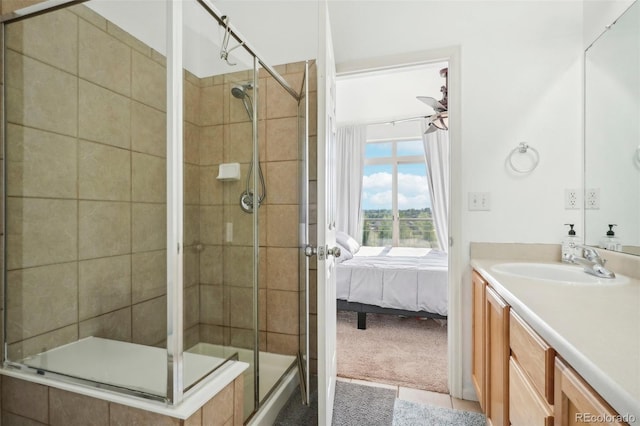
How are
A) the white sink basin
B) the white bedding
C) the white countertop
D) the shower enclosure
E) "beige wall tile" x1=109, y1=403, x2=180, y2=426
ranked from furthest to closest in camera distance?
the white bedding
the white sink basin
the shower enclosure
"beige wall tile" x1=109, y1=403, x2=180, y2=426
the white countertop

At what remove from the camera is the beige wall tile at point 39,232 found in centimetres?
123

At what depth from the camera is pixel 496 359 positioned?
1.28m

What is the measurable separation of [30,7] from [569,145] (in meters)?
2.69

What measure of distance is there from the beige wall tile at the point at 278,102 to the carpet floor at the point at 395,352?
6.06 feet

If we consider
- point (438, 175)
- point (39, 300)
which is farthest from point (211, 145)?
point (438, 175)

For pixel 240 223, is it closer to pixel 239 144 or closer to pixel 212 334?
pixel 239 144

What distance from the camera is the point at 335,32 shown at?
2025mm

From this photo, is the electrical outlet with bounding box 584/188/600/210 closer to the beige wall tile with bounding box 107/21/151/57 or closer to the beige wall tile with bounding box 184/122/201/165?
the beige wall tile with bounding box 184/122/201/165

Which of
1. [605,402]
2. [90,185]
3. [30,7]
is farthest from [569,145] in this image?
[30,7]

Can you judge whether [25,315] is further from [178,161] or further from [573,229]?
[573,229]

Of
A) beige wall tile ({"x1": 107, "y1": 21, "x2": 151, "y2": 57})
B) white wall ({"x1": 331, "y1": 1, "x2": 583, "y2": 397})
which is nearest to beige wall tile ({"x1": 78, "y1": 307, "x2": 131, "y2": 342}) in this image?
beige wall tile ({"x1": 107, "y1": 21, "x2": 151, "y2": 57})

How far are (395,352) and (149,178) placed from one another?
87.9 inches

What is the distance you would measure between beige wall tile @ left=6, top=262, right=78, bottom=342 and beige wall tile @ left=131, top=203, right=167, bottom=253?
29 centimetres

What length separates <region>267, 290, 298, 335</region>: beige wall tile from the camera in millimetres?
1962
